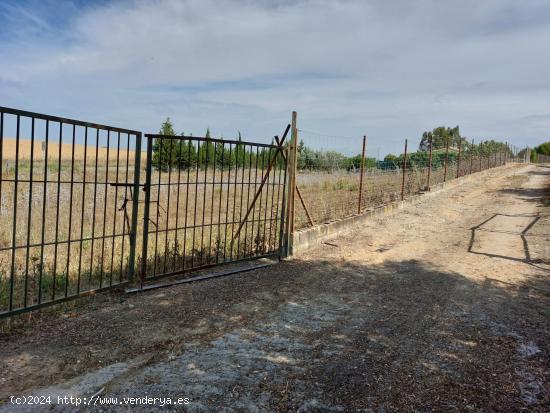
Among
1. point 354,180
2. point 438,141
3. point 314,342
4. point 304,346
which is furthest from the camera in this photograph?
point 438,141

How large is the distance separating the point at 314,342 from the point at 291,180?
12.3 feet

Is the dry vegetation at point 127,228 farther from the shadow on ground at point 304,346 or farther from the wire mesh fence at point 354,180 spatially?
the shadow on ground at point 304,346

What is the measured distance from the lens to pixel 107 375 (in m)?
3.38

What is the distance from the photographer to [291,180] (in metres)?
7.45

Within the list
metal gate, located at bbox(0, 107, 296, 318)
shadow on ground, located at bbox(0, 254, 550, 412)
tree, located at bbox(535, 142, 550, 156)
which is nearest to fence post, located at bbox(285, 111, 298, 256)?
metal gate, located at bbox(0, 107, 296, 318)

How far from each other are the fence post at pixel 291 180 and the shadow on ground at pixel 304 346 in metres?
1.56

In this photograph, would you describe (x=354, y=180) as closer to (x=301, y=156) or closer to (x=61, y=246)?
(x=301, y=156)

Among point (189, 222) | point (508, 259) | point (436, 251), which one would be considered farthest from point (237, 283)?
point (189, 222)

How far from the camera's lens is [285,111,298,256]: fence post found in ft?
24.1

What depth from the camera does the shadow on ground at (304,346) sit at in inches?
126

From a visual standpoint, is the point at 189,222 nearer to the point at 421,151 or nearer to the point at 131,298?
the point at 131,298

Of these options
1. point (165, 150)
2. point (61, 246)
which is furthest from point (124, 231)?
point (61, 246)

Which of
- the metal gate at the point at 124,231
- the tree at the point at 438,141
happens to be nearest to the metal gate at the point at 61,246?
the metal gate at the point at 124,231

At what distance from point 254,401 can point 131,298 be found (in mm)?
2800
